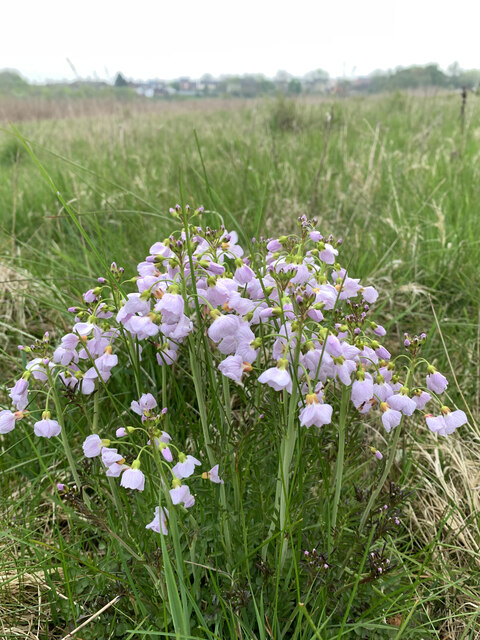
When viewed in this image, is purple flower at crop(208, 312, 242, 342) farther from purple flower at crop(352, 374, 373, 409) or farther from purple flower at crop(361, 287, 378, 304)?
purple flower at crop(361, 287, 378, 304)

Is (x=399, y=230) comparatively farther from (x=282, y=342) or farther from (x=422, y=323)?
(x=282, y=342)

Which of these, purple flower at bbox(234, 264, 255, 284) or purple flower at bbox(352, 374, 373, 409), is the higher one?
purple flower at bbox(234, 264, 255, 284)

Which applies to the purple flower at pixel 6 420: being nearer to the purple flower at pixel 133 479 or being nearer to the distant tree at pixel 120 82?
the purple flower at pixel 133 479

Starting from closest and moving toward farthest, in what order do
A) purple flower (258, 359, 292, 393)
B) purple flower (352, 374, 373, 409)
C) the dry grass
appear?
purple flower (258, 359, 292, 393), purple flower (352, 374, 373, 409), the dry grass

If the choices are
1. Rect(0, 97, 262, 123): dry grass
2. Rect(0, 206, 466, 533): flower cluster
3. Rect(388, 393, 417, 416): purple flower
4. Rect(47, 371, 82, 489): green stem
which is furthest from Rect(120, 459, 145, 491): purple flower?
Rect(0, 97, 262, 123): dry grass

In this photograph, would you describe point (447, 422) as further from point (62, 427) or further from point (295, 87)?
point (295, 87)

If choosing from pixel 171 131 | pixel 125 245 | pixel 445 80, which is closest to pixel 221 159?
pixel 125 245

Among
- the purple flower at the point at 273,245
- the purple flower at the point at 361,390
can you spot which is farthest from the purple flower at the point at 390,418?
Result: the purple flower at the point at 273,245
